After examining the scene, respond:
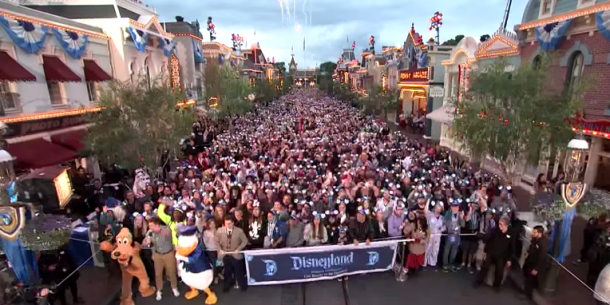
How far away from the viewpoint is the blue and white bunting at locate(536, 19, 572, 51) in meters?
12.4

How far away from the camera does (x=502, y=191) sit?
9.62 metres

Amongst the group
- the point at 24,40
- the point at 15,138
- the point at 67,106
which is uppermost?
the point at 24,40

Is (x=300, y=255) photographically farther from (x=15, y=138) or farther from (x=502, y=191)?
(x=15, y=138)

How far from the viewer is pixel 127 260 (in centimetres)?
698

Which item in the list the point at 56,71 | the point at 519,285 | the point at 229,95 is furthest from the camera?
the point at 229,95

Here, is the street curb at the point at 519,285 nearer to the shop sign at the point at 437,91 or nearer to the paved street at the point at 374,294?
the paved street at the point at 374,294

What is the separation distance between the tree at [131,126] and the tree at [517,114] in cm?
1018

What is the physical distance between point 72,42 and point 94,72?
160 cm

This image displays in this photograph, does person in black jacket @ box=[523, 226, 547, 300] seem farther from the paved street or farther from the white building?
the white building

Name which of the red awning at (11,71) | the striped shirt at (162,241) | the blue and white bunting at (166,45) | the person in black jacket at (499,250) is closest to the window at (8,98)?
the red awning at (11,71)

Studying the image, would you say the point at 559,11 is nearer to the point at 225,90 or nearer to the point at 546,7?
the point at 546,7

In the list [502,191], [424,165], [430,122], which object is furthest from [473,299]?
[430,122]

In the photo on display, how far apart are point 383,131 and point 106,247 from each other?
17.9 metres

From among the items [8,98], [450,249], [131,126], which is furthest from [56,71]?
[450,249]
